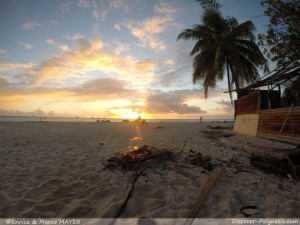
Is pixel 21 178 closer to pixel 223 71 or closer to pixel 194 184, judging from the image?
pixel 194 184

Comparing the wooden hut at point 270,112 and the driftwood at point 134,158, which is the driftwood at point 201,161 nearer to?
the driftwood at point 134,158

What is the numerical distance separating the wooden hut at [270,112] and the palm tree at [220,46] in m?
5.03

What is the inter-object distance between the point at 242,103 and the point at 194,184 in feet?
38.4

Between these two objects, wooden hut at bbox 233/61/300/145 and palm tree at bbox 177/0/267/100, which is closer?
wooden hut at bbox 233/61/300/145

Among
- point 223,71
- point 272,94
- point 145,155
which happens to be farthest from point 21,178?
point 223,71

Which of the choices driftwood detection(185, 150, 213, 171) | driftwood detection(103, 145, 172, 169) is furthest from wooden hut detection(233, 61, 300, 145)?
driftwood detection(103, 145, 172, 169)

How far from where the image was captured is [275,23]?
29.3 ft

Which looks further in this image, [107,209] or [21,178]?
[21,178]

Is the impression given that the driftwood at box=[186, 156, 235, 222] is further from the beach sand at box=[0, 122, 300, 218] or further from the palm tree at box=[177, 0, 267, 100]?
the palm tree at box=[177, 0, 267, 100]

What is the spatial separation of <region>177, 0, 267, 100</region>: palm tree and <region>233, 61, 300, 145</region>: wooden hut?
16.5 feet

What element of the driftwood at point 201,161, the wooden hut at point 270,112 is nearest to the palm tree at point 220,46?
the wooden hut at point 270,112

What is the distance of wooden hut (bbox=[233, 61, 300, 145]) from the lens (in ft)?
28.1

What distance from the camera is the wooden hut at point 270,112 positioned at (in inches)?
337

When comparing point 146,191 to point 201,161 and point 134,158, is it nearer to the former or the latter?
point 134,158
